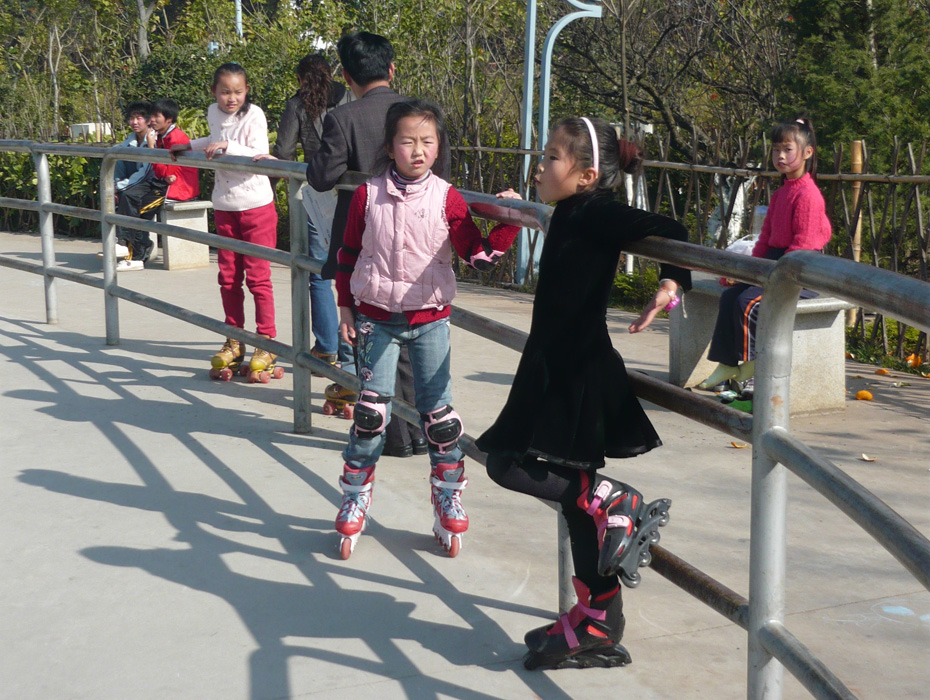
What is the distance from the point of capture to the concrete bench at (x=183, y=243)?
10117mm

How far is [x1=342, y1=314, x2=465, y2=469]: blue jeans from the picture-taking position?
337cm

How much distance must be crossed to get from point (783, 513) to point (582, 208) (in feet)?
2.69

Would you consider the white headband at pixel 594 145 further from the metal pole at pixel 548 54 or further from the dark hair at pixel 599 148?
the metal pole at pixel 548 54

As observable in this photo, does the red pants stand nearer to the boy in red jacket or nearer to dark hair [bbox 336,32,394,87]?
dark hair [bbox 336,32,394,87]

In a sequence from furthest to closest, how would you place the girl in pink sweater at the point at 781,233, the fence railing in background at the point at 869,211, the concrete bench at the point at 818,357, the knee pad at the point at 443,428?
1. the fence railing in background at the point at 869,211
2. the girl in pink sweater at the point at 781,233
3. the concrete bench at the point at 818,357
4. the knee pad at the point at 443,428

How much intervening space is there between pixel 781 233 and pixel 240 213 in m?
2.76

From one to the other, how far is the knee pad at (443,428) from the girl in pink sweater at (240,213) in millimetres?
2417

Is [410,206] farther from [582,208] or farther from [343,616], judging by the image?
[343,616]

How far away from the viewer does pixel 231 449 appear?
4480 mm

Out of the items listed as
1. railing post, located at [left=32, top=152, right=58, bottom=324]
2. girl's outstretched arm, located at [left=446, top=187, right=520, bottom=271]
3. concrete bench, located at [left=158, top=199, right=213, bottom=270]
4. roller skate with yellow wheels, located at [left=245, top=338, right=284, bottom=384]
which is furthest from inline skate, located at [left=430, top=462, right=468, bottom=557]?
concrete bench, located at [left=158, top=199, right=213, bottom=270]

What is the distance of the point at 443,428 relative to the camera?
3.33 m

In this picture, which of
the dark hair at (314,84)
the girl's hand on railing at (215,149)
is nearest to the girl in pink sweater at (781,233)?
the dark hair at (314,84)

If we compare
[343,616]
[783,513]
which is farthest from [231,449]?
[783,513]

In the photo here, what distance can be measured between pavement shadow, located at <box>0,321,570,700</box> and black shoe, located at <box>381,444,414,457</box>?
0.78 ft
